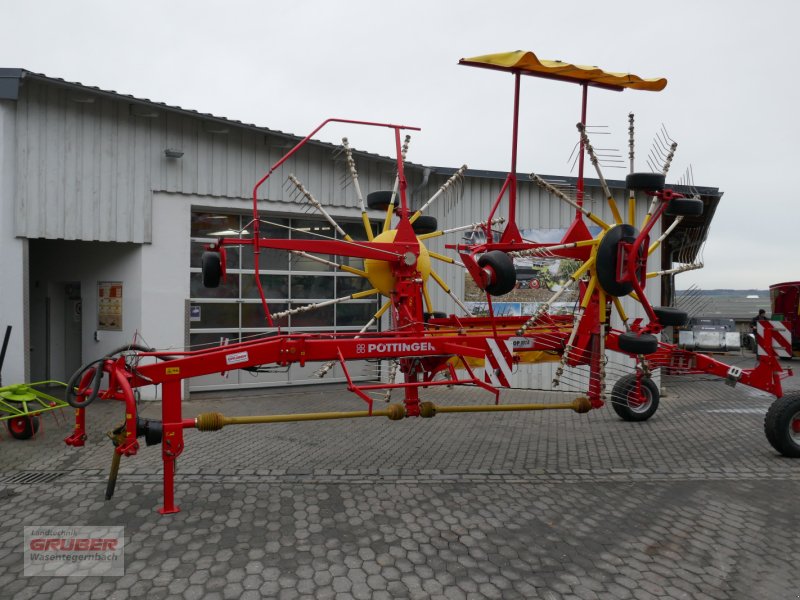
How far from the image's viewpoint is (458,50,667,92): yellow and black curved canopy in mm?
5309

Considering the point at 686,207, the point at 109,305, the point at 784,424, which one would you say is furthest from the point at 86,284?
the point at 784,424

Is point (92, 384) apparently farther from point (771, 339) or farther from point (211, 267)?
point (771, 339)

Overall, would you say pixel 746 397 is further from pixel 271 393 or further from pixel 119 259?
pixel 119 259

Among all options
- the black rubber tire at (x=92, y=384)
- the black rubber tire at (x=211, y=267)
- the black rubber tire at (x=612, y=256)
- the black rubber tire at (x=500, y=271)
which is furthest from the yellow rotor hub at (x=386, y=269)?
the black rubber tire at (x=92, y=384)

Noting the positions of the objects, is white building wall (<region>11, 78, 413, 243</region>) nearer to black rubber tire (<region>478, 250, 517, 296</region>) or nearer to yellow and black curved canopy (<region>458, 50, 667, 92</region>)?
yellow and black curved canopy (<region>458, 50, 667, 92</region>)

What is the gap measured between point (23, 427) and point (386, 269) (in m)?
4.65

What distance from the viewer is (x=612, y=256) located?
5574 mm

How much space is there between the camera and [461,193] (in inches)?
445

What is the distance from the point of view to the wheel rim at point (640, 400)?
27.1 ft

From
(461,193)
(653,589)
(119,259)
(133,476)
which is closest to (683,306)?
(461,193)

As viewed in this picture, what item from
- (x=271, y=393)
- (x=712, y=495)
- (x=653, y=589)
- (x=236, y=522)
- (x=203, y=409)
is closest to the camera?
(x=653, y=589)

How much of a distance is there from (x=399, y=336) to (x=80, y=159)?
233 inches
